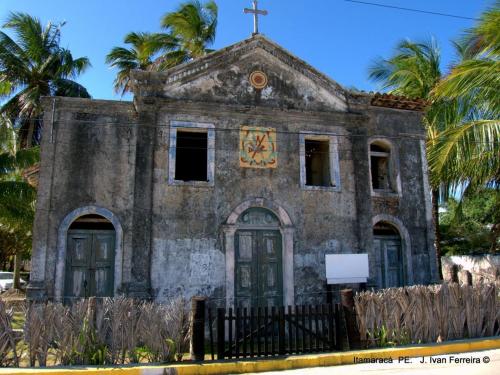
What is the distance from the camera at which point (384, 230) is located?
14656 mm

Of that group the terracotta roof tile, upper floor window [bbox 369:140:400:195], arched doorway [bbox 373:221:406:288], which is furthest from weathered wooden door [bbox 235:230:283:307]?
the terracotta roof tile

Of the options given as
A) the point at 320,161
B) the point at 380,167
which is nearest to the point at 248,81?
the point at 320,161

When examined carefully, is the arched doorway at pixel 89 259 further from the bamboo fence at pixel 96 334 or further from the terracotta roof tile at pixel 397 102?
the terracotta roof tile at pixel 397 102

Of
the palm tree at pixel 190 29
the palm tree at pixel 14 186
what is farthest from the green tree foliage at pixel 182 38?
the palm tree at pixel 14 186

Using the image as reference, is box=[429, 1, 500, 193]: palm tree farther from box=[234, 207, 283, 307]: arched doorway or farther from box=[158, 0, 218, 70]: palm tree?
box=[158, 0, 218, 70]: palm tree

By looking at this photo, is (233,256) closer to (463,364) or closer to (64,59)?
(463,364)

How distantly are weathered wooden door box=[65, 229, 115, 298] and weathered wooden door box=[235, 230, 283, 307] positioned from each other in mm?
3150

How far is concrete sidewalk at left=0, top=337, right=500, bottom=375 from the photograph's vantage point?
306 inches

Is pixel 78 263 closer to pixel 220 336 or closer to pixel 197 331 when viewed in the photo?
pixel 197 331

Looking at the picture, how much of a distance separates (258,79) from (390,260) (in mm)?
6711

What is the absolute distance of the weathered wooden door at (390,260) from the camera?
46.9 feet

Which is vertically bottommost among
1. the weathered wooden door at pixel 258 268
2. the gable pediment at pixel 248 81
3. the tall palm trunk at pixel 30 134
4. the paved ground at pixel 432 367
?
the paved ground at pixel 432 367

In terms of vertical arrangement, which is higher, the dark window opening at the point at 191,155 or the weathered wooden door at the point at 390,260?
the dark window opening at the point at 191,155

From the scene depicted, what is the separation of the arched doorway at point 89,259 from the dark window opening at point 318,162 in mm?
6199
